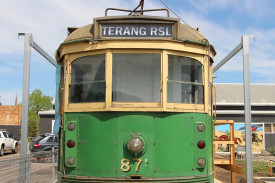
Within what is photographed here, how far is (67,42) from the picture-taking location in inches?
219

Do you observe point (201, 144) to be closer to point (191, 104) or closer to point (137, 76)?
point (191, 104)

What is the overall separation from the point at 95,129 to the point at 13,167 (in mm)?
2022

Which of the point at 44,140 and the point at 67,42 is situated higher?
the point at 67,42

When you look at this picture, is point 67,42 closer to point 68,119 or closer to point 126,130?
point 68,119

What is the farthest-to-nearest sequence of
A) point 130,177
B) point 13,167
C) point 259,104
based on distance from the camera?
point 259,104 < point 13,167 < point 130,177

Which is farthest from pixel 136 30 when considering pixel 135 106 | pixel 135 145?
pixel 135 145

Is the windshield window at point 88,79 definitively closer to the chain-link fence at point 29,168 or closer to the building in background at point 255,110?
the chain-link fence at point 29,168

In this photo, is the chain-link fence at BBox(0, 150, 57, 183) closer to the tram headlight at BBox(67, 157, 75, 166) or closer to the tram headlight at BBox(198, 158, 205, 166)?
the tram headlight at BBox(67, 157, 75, 166)

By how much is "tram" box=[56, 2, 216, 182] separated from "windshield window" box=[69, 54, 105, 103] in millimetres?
15

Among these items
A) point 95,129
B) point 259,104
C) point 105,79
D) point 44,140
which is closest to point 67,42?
point 105,79

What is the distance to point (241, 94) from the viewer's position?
33000 mm

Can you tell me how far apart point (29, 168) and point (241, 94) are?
93.9 feet

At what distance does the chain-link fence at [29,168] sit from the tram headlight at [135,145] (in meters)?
2.12

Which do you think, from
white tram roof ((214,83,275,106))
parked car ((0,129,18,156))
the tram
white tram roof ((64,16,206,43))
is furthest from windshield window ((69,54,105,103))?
white tram roof ((214,83,275,106))
